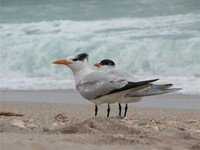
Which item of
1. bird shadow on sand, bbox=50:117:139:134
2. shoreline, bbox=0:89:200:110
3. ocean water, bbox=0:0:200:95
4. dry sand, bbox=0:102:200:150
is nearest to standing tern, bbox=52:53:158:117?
dry sand, bbox=0:102:200:150

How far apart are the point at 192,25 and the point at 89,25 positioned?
3.35 metres

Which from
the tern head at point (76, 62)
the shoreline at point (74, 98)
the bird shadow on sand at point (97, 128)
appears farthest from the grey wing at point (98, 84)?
the shoreline at point (74, 98)

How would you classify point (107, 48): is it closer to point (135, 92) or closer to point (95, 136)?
point (135, 92)

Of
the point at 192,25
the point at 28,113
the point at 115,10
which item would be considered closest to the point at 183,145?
the point at 28,113

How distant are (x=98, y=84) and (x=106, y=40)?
8.73 metres

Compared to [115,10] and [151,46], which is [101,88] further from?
[115,10]

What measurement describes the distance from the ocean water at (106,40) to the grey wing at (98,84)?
3786mm

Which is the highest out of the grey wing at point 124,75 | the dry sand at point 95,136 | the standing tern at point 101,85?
the grey wing at point 124,75

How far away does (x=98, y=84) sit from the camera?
5.96m

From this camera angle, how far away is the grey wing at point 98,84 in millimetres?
5877

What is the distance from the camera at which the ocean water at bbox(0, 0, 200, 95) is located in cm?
1194

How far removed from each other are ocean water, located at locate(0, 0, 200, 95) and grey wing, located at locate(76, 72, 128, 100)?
379cm

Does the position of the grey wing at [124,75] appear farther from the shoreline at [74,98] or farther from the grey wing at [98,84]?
the shoreline at [74,98]

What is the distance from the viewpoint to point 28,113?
7.15 metres
